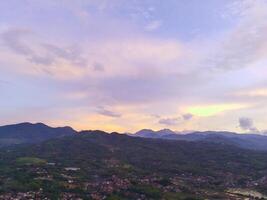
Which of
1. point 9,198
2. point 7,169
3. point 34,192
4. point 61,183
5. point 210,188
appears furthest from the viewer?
point 7,169

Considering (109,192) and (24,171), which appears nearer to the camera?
(109,192)

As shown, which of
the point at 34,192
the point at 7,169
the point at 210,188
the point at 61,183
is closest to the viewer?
the point at 34,192

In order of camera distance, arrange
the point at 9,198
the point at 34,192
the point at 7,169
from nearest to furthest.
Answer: the point at 9,198
the point at 34,192
the point at 7,169

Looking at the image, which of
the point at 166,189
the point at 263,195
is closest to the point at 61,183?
the point at 166,189

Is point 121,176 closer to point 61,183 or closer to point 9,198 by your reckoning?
point 61,183

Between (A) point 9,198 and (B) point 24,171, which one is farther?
(B) point 24,171

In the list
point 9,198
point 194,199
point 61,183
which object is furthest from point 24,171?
point 194,199

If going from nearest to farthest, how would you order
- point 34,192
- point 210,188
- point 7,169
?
point 34,192, point 210,188, point 7,169

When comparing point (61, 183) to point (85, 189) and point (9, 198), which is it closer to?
point (85, 189)
